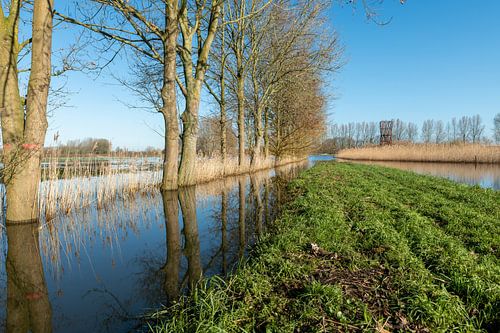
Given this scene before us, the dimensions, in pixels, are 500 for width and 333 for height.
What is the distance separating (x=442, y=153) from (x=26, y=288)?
3252 centimetres

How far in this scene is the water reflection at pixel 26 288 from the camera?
2.27 metres

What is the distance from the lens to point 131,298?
2.72 metres

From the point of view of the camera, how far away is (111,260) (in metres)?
3.79

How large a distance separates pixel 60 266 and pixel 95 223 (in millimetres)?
2323

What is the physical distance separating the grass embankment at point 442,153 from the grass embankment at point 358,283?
25.1 metres

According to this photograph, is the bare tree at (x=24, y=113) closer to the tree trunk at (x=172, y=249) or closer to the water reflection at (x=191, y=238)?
→ the tree trunk at (x=172, y=249)

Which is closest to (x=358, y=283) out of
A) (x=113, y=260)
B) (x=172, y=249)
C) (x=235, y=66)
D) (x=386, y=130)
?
(x=172, y=249)

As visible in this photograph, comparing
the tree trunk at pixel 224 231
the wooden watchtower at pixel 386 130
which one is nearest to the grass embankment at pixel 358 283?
the tree trunk at pixel 224 231

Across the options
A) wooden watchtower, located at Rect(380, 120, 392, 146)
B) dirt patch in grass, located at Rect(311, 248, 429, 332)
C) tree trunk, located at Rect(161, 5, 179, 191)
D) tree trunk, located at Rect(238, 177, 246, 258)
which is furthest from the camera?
wooden watchtower, located at Rect(380, 120, 392, 146)

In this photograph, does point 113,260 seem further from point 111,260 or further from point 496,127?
point 496,127

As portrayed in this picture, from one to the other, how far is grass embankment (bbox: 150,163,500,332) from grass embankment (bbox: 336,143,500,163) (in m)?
25.1

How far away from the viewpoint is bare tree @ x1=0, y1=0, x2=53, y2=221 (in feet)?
16.8

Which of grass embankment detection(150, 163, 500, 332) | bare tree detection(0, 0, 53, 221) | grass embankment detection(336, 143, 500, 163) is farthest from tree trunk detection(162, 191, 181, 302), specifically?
grass embankment detection(336, 143, 500, 163)

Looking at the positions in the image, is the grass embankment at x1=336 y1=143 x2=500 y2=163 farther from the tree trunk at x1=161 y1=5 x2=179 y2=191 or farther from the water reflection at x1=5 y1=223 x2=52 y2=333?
the water reflection at x1=5 y1=223 x2=52 y2=333
